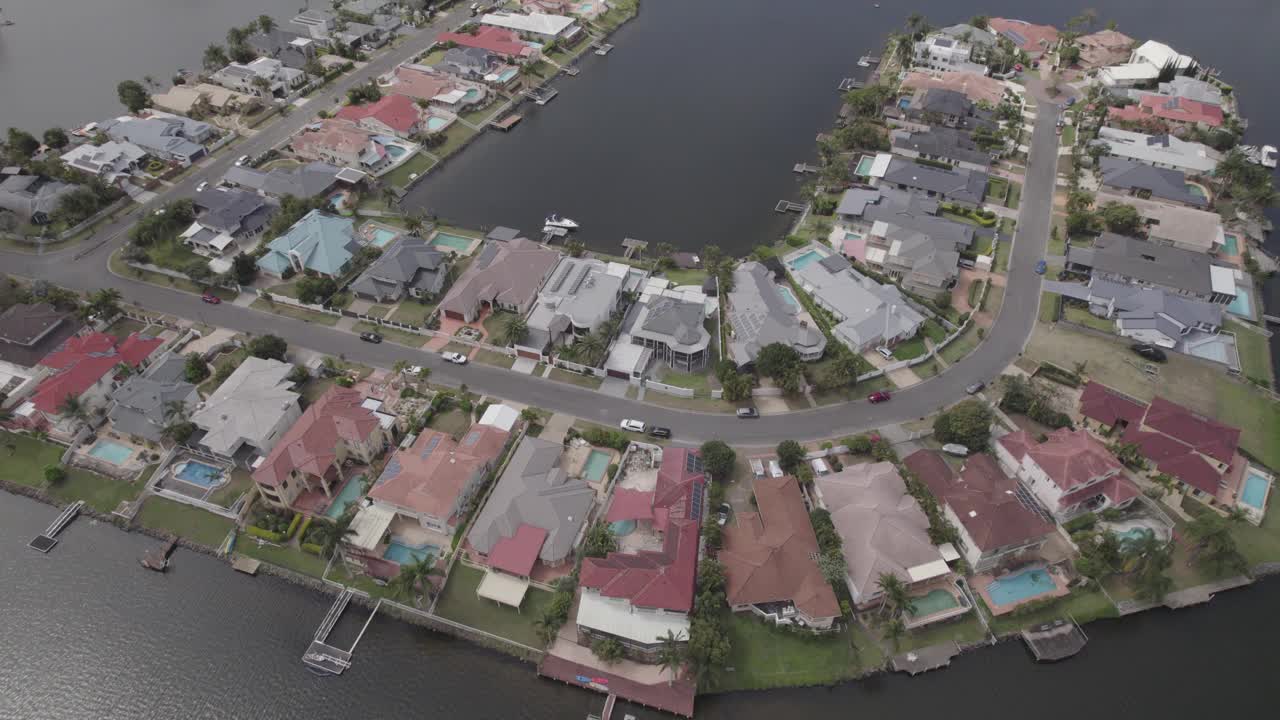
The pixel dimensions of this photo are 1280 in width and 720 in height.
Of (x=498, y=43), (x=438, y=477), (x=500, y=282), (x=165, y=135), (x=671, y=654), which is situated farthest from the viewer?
(x=498, y=43)

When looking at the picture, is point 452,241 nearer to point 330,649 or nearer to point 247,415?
point 247,415

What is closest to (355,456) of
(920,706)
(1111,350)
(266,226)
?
(266,226)

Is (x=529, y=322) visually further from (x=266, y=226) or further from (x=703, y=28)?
(x=703, y=28)

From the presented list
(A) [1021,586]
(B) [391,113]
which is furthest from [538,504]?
(B) [391,113]

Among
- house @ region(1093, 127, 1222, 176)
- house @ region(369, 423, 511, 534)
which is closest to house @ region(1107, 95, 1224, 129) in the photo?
house @ region(1093, 127, 1222, 176)

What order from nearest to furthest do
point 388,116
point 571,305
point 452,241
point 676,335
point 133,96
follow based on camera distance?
1. point 676,335
2. point 571,305
3. point 452,241
4. point 388,116
5. point 133,96

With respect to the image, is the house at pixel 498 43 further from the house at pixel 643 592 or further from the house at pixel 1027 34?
the house at pixel 643 592

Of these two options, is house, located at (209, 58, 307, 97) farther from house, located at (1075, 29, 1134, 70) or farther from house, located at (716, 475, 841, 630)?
house, located at (1075, 29, 1134, 70)
